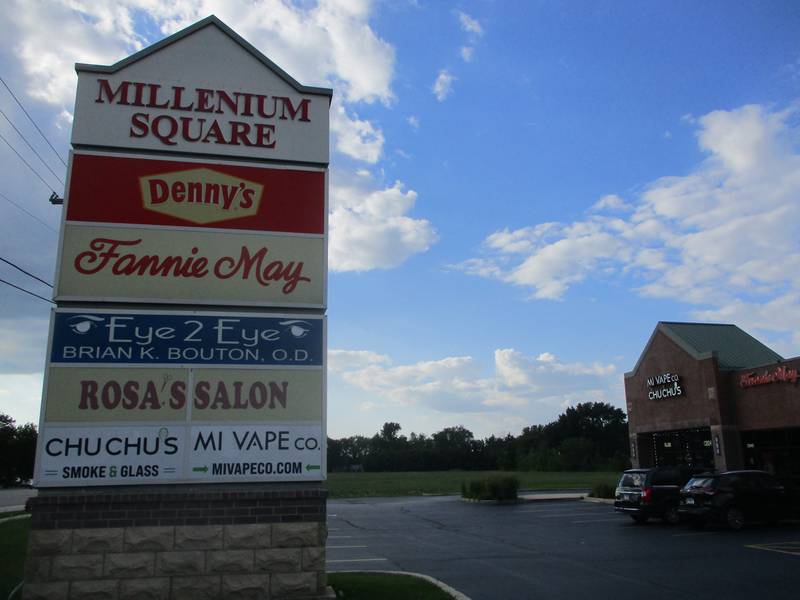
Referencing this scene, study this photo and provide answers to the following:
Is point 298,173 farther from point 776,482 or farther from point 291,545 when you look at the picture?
point 776,482

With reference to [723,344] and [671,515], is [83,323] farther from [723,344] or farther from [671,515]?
[723,344]

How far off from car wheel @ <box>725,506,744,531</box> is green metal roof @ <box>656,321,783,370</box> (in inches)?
410

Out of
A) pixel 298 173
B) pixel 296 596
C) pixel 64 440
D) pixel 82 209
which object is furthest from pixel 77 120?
pixel 296 596

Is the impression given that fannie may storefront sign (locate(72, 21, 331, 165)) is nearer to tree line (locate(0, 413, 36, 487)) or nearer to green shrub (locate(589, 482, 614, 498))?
green shrub (locate(589, 482, 614, 498))

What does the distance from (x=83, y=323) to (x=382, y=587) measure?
5548mm

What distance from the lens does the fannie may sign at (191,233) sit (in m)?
8.73

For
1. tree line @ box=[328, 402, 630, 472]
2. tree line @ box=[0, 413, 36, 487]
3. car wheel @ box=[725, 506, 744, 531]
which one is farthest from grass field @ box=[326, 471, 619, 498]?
tree line @ box=[328, 402, 630, 472]

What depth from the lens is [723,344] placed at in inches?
1180

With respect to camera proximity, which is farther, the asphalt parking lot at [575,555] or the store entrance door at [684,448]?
the store entrance door at [684,448]

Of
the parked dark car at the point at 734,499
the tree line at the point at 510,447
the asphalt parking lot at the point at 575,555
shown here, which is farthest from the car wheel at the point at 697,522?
the tree line at the point at 510,447

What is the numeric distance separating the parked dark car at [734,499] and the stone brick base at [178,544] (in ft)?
45.3

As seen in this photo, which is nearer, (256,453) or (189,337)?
(256,453)

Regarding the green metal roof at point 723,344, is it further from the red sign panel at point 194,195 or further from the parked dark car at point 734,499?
the red sign panel at point 194,195

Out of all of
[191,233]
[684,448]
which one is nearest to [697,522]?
[684,448]
